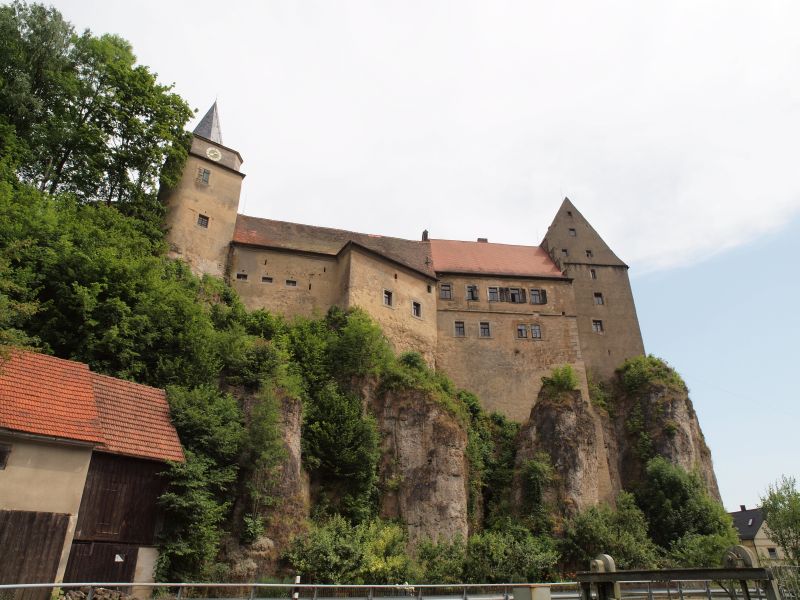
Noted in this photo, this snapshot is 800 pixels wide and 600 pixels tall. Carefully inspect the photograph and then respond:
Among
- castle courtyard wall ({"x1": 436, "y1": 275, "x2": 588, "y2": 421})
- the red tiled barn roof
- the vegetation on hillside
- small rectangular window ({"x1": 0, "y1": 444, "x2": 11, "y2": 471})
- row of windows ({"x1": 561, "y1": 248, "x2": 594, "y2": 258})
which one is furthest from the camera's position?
row of windows ({"x1": 561, "y1": 248, "x2": 594, "y2": 258})

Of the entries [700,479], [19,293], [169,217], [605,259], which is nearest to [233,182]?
[169,217]

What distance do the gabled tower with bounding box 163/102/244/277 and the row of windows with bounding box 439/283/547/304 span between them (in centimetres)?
1482

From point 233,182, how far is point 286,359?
1592cm

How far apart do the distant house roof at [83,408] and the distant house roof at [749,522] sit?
52.0 metres

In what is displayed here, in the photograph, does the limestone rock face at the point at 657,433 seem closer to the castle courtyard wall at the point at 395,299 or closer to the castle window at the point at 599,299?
the castle window at the point at 599,299

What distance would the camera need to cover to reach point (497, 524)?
1063 inches

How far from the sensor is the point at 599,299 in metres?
42.1

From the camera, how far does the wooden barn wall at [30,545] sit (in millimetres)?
14000

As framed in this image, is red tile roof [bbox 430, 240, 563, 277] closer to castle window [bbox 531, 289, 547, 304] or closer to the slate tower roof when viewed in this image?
castle window [bbox 531, 289, 547, 304]

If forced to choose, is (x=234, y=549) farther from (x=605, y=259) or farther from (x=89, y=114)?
(x=605, y=259)

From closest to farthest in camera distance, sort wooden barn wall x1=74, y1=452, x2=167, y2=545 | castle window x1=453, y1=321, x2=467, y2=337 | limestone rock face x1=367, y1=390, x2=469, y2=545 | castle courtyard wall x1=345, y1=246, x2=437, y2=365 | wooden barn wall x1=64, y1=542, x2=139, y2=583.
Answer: wooden barn wall x1=64, y1=542, x2=139, y2=583 → wooden barn wall x1=74, y1=452, x2=167, y2=545 → limestone rock face x1=367, y1=390, x2=469, y2=545 → castle courtyard wall x1=345, y1=246, x2=437, y2=365 → castle window x1=453, y1=321, x2=467, y2=337

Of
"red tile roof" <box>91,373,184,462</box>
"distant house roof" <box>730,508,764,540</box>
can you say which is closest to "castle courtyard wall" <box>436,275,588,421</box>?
"red tile roof" <box>91,373,184,462</box>

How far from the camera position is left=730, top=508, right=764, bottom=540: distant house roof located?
171 ft

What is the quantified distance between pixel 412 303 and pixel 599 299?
14.5 meters
